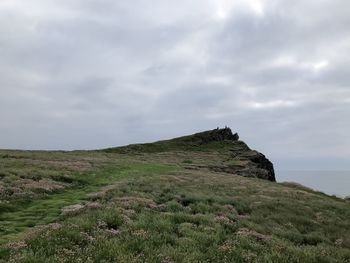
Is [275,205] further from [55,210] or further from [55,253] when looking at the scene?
[55,253]

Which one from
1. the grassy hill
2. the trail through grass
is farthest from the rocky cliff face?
the trail through grass

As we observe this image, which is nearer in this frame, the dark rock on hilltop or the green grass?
the green grass

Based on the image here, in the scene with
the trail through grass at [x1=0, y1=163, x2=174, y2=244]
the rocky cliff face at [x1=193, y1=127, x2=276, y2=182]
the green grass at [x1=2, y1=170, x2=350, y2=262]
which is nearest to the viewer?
the green grass at [x1=2, y1=170, x2=350, y2=262]

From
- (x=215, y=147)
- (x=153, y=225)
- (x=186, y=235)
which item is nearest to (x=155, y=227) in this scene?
(x=153, y=225)

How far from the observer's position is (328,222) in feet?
81.8

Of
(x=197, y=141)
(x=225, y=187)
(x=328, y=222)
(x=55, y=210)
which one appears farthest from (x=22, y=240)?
(x=197, y=141)

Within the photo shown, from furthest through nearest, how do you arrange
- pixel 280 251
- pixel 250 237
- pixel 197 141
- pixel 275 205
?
pixel 197 141, pixel 275 205, pixel 250 237, pixel 280 251

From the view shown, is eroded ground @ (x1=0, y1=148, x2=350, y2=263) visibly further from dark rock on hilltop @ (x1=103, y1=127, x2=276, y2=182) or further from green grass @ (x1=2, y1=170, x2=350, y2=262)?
dark rock on hilltop @ (x1=103, y1=127, x2=276, y2=182)

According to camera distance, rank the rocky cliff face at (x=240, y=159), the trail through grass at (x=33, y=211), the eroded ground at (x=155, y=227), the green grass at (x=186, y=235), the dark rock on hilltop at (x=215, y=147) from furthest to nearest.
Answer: the dark rock on hilltop at (x=215, y=147)
the rocky cliff face at (x=240, y=159)
the trail through grass at (x=33, y=211)
the eroded ground at (x=155, y=227)
the green grass at (x=186, y=235)

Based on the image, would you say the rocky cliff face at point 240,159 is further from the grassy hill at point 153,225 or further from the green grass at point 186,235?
the green grass at point 186,235

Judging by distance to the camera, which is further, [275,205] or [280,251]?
[275,205]

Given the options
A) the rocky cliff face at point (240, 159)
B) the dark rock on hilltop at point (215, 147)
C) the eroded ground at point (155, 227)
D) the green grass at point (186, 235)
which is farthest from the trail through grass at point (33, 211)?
the dark rock on hilltop at point (215, 147)

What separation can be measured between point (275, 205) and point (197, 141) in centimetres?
9513

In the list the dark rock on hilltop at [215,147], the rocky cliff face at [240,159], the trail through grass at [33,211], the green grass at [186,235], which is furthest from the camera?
the dark rock on hilltop at [215,147]
